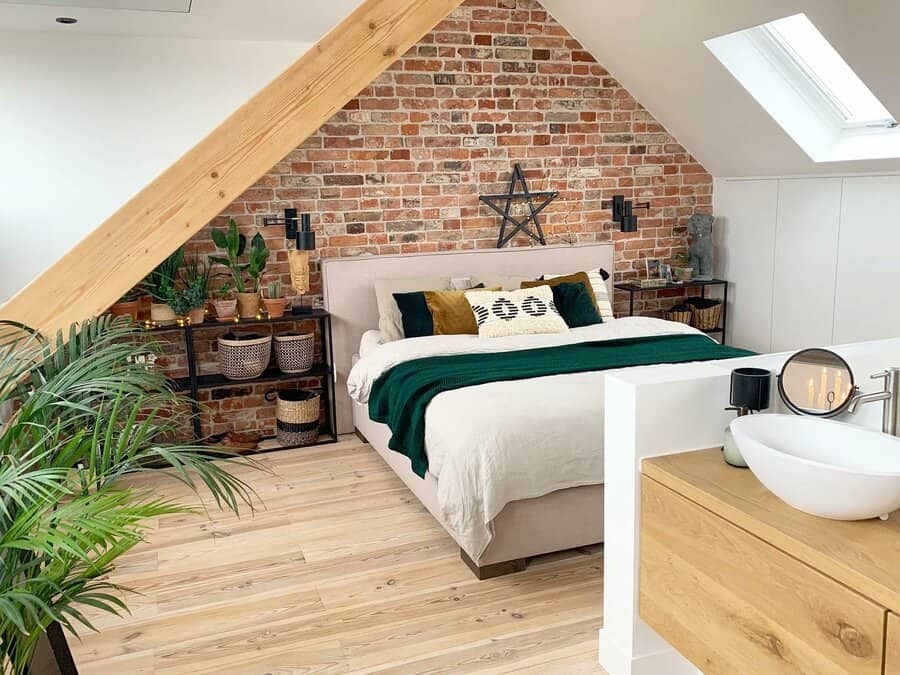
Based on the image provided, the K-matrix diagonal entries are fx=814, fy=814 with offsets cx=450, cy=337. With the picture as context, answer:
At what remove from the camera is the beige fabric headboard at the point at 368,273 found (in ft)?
16.1

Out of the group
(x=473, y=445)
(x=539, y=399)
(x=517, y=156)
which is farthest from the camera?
(x=517, y=156)

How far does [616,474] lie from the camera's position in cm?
237

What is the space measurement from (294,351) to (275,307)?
276 millimetres

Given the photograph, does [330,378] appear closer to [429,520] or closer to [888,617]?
[429,520]

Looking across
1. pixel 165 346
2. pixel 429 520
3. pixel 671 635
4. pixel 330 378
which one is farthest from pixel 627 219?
pixel 671 635

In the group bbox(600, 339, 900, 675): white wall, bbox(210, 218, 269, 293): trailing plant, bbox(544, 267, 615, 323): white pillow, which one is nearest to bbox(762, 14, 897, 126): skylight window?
bbox(544, 267, 615, 323): white pillow

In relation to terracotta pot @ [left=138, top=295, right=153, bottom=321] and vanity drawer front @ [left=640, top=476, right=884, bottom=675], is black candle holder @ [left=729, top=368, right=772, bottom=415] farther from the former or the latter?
terracotta pot @ [left=138, top=295, right=153, bottom=321]

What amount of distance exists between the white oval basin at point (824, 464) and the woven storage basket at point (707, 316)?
12.5 feet

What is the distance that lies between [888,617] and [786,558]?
0.25 meters

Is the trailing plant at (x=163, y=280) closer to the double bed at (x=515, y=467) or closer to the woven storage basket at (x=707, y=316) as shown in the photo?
the double bed at (x=515, y=467)

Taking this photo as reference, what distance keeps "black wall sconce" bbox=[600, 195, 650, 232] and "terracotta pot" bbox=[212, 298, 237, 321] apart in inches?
100

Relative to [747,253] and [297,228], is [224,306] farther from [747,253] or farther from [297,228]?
[747,253]

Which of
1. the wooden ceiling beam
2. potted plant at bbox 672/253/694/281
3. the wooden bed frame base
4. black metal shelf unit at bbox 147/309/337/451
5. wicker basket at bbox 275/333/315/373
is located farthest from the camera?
potted plant at bbox 672/253/694/281

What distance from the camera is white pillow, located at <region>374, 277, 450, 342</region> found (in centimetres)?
466
